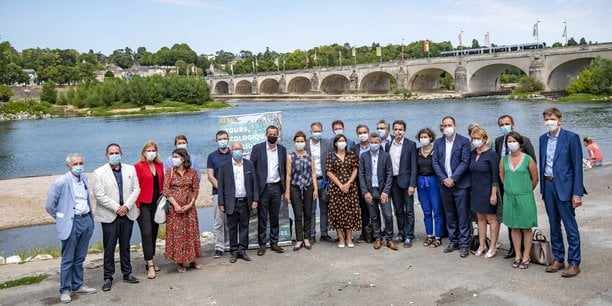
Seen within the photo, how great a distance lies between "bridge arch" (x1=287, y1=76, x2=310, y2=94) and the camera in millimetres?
109525

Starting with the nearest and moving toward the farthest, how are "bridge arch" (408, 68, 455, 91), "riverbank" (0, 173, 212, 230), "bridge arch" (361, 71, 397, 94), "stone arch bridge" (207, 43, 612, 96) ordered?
"riverbank" (0, 173, 212, 230) → "stone arch bridge" (207, 43, 612, 96) → "bridge arch" (408, 68, 455, 91) → "bridge arch" (361, 71, 397, 94)

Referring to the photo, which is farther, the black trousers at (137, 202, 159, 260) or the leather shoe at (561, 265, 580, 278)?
the black trousers at (137, 202, 159, 260)

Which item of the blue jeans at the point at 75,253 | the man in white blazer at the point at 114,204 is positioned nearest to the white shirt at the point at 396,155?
the man in white blazer at the point at 114,204

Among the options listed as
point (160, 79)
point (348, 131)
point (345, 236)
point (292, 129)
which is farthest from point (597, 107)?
point (160, 79)

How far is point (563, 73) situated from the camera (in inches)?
2670

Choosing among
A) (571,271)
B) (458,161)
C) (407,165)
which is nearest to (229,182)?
(407,165)

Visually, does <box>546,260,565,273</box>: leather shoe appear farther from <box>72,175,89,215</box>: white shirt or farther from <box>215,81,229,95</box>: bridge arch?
<box>215,81,229,95</box>: bridge arch

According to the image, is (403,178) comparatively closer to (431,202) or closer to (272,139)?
(431,202)

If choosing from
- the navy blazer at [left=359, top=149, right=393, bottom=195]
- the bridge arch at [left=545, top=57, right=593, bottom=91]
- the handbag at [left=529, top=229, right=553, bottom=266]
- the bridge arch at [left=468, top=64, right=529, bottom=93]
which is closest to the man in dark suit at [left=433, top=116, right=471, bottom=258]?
the navy blazer at [left=359, top=149, right=393, bottom=195]

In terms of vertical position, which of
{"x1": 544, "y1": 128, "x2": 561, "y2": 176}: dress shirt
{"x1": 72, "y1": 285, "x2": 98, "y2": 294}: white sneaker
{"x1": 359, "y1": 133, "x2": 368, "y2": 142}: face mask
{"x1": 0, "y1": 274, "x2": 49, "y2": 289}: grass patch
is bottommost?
{"x1": 0, "y1": 274, "x2": 49, "y2": 289}: grass patch

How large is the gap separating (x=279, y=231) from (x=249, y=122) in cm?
186

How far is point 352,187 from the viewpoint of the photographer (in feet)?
28.8

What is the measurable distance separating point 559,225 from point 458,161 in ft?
5.40

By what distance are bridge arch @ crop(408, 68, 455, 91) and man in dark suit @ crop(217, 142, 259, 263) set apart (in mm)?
75142
